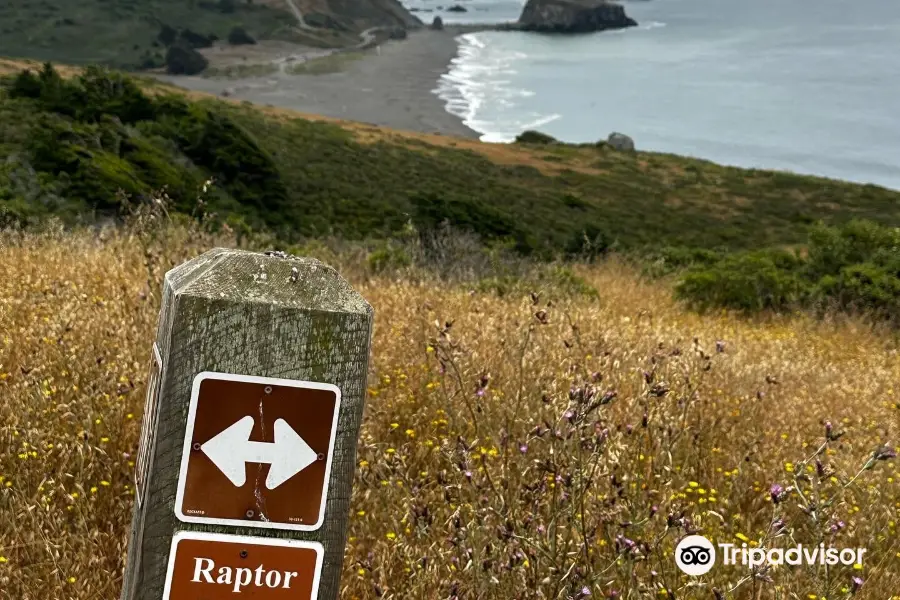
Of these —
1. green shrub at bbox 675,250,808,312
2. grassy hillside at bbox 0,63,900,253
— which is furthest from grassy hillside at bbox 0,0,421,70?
green shrub at bbox 675,250,808,312

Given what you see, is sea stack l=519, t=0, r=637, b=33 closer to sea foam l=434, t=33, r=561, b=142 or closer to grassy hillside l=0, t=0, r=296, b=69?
grassy hillside l=0, t=0, r=296, b=69

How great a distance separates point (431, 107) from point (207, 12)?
85.1m

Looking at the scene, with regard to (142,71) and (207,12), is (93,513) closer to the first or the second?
(142,71)

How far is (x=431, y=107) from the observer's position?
6538cm

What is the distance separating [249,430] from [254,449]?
0.03 metres

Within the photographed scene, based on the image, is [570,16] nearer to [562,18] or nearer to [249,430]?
[562,18]

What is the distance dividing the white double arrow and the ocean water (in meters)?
54.8

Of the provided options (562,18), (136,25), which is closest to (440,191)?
(136,25)

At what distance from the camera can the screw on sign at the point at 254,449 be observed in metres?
Result: 1.28

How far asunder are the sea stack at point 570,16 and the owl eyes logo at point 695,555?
15972 cm

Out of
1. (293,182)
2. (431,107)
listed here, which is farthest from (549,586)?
(431,107)

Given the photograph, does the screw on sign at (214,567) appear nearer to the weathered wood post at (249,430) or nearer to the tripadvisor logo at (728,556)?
the weathered wood post at (249,430)

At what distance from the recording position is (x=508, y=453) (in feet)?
9.57

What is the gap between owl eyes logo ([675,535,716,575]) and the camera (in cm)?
232
